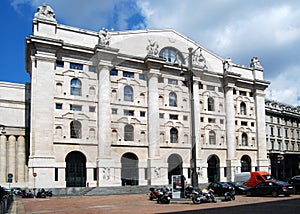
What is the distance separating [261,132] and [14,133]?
43.5 m

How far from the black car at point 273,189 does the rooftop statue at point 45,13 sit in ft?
111

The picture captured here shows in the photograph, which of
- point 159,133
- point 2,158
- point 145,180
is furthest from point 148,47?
point 2,158

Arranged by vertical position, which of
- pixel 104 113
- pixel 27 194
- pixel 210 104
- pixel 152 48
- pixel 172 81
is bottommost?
pixel 27 194

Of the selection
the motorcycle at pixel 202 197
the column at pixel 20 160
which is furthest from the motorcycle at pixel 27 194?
the motorcycle at pixel 202 197

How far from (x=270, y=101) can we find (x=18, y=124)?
51901mm

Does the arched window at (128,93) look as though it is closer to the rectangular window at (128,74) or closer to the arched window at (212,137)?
the rectangular window at (128,74)

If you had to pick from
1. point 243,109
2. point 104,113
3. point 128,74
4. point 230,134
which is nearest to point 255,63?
point 243,109

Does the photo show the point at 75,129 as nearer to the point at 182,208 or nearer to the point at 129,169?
the point at 129,169

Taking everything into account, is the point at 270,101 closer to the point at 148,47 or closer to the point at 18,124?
the point at 148,47

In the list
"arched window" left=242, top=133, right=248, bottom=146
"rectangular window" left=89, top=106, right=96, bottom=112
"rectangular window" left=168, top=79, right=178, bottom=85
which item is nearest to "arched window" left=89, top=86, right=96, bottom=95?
"rectangular window" left=89, top=106, right=96, bottom=112

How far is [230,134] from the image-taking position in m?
62.2

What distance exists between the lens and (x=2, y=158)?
49844 mm

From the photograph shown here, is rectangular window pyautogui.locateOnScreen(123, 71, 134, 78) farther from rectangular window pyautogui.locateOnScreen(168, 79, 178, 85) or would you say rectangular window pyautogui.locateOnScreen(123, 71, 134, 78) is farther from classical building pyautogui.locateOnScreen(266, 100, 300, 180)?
classical building pyautogui.locateOnScreen(266, 100, 300, 180)

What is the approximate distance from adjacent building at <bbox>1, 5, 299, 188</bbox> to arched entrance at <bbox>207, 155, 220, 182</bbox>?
0.56 ft
